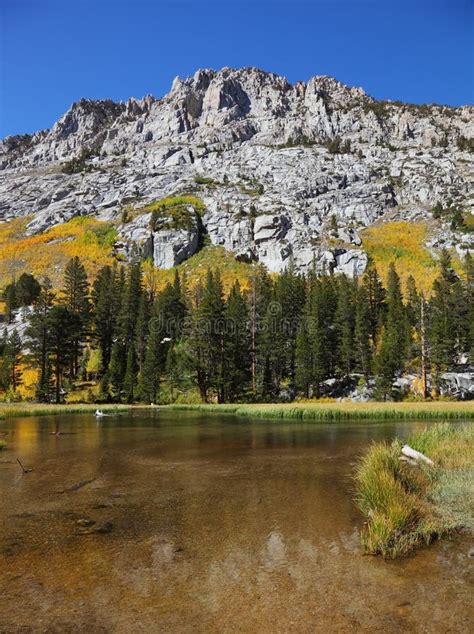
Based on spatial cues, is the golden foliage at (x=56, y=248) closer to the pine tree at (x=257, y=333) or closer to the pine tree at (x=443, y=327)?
the pine tree at (x=257, y=333)

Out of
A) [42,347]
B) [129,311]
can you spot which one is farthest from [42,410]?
[129,311]

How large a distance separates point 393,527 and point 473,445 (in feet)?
31.2

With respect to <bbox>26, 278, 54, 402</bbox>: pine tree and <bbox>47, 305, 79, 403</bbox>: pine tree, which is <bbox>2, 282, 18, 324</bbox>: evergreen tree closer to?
<bbox>26, 278, 54, 402</bbox>: pine tree

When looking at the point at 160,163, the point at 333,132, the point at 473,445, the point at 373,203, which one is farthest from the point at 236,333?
the point at 333,132

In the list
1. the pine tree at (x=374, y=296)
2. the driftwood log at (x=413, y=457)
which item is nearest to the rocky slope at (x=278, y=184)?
the pine tree at (x=374, y=296)

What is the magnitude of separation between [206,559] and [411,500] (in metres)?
5.01

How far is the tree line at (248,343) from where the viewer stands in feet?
202

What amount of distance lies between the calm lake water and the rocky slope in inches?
3553

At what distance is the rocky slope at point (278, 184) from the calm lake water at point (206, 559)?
3553 inches

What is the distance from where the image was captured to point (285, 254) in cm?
10931

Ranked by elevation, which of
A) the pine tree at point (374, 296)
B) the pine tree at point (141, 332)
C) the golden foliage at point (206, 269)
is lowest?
the pine tree at point (141, 332)

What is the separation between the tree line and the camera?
61688 mm

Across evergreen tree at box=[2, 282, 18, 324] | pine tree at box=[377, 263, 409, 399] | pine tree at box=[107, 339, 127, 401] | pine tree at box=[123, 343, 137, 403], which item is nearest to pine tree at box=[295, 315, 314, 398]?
pine tree at box=[377, 263, 409, 399]

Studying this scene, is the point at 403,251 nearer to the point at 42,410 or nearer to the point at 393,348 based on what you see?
the point at 393,348
